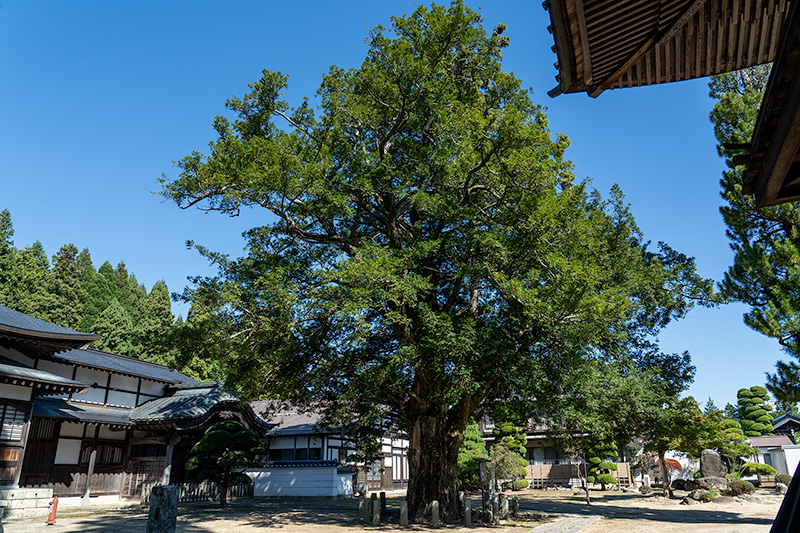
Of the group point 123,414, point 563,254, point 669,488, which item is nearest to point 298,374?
point 563,254

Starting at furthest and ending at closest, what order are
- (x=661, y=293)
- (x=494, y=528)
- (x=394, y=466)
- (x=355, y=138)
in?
(x=394, y=466) → (x=661, y=293) → (x=355, y=138) → (x=494, y=528)

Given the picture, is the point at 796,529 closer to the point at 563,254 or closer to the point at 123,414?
the point at 563,254

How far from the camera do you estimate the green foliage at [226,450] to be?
67.4ft

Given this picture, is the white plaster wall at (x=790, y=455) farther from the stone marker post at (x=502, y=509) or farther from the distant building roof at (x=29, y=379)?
the distant building roof at (x=29, y=379)

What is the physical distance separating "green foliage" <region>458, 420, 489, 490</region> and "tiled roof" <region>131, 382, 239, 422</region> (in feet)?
42.4

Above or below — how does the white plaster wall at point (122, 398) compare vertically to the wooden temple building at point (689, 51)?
below

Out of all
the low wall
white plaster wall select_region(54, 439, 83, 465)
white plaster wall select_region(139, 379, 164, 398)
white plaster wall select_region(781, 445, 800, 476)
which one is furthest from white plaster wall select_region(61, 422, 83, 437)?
white plaster wall select_region(781, 445, 800, 476)

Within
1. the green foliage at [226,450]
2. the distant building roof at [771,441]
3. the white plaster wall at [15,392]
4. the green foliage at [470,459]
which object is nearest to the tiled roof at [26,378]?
the white plaster wall at [15,392]

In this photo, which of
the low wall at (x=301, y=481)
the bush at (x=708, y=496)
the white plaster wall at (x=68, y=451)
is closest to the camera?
the white plaster wall at (x=68, y=451)

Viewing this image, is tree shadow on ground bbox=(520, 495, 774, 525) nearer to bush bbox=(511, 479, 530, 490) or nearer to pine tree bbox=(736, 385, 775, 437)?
bush bbox=(511, 479, 530, 490)

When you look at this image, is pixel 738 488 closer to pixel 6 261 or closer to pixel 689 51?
pixel 689 51

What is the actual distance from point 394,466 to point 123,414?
18.7 metres

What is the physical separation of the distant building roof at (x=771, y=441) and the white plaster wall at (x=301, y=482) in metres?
34.1

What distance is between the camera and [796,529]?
2744 millimetres
